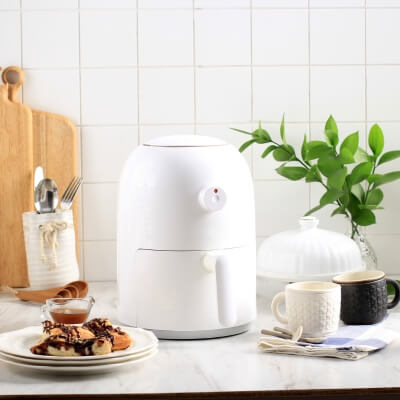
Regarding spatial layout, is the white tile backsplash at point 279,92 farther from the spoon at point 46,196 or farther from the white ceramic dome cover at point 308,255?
the spoon at point 46,196

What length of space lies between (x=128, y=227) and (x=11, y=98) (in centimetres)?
62

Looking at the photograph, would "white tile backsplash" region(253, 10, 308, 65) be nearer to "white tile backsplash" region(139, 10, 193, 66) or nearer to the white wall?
the white wall

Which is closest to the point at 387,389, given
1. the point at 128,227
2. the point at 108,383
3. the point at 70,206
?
the point at 108,383

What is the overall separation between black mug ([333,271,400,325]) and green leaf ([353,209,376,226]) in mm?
318

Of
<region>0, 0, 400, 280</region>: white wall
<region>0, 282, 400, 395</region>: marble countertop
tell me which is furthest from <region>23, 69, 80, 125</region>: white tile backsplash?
<region>0, 282, 400, 395</region>: marble countertop

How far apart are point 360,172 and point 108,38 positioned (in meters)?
0.64

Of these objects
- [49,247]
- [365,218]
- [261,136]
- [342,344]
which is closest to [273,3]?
[261,136]

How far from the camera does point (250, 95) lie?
1.74 m

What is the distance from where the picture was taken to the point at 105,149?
1744mm

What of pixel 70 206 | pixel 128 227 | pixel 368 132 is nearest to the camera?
pixel 128 227

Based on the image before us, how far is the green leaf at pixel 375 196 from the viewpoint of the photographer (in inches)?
65.2

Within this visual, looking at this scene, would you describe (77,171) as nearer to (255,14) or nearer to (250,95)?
(250,95)

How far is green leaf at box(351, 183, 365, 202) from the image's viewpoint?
65.3 inches

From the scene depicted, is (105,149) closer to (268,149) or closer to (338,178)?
(268,149)
